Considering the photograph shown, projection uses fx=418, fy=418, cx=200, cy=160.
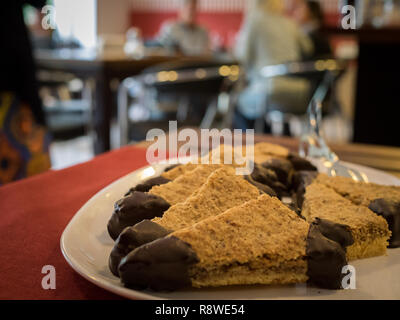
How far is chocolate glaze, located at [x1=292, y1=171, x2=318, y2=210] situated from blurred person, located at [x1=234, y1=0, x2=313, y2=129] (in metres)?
2.32

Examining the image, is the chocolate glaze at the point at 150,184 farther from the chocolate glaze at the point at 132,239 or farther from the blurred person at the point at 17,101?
the blurred person at the point at 17,101

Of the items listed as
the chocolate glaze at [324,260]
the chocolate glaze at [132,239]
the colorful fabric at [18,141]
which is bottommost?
the colorful fabric at [18,141]

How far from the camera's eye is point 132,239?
1.33ft

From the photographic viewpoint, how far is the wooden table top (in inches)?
39.6

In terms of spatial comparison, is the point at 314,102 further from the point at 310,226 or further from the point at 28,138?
the point at 28,138

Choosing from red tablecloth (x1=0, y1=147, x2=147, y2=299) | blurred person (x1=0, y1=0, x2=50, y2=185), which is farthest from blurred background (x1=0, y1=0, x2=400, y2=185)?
red tablecloth (x1=0, y1=147, x2=147, y2=299)

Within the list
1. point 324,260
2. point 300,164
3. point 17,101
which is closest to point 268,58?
point 17,101

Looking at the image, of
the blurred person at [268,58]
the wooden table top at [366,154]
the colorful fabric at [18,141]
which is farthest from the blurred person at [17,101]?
the blurred person at [268,58]

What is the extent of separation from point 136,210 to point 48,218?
7.1 inches

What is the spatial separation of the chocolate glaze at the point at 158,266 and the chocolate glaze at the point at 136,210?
0.33ft

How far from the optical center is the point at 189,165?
66cm

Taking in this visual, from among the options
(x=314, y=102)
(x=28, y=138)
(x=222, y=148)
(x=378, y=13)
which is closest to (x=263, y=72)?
(x=378, y=13)

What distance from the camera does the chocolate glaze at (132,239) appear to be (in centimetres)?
40

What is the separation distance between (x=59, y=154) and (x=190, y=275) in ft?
12.4
